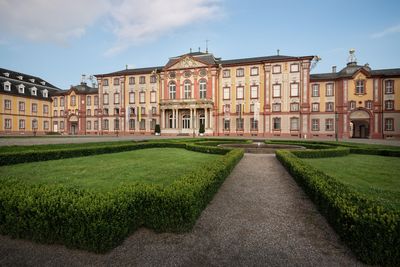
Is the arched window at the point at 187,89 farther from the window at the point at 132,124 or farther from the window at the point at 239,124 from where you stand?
the window at the point at 132,124

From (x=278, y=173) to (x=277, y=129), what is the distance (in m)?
31.0

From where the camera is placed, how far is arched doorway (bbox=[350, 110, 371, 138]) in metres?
34.1

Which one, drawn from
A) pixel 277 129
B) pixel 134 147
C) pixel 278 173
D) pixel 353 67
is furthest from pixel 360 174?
pixel 353 67

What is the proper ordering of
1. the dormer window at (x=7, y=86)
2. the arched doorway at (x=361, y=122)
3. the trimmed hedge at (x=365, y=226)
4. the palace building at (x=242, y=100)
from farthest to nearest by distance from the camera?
1. the dormer window at (x=7, y=86)
2. the arched doorway at (x=361, y=122)
3. the palace building at (x=242, y=100)
4. the trimmed hedge at (x=365, y=226)

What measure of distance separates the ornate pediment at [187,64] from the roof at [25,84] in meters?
34.9

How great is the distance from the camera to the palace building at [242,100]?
33.8 m

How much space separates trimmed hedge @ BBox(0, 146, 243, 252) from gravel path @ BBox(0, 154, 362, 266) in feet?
0.50

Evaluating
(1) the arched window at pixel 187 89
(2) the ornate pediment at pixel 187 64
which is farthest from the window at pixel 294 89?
(1) the arched window at pixel 187 89

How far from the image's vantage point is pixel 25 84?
48.9m

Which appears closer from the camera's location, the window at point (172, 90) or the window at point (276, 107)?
the window at point (276, 107)

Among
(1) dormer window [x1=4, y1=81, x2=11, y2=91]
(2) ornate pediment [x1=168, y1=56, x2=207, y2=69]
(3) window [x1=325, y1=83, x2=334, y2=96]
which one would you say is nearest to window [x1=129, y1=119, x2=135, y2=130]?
(2) ornate pediment [x1=168, y1=56, x2=207, y2=69]

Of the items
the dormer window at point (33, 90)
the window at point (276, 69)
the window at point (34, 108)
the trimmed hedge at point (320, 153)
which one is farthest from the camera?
the dormer window at point (33, 90)

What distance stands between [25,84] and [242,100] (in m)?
50.6

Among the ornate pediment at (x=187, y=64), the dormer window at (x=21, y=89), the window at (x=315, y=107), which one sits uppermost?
the ornate pediment at (x=187, y=64)
